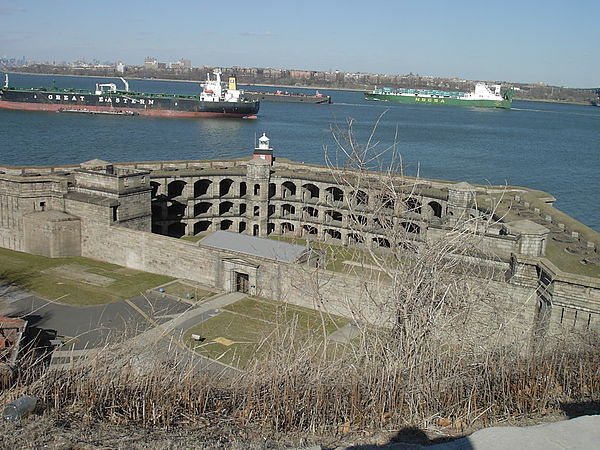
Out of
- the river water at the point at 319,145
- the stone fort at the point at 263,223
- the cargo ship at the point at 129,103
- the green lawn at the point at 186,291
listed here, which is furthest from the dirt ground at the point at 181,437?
the cargo ship at the point at 129,103

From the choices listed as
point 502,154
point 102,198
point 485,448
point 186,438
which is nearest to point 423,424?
point 485,448

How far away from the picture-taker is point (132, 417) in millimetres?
9023

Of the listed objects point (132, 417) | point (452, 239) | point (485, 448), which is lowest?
point (132, 417)

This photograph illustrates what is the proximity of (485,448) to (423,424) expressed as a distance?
104 inches

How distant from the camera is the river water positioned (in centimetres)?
7019

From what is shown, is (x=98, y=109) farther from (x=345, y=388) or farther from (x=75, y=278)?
(x=345, y=388)

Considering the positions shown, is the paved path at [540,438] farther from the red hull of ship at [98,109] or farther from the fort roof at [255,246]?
the red hull of ship at [98,109]

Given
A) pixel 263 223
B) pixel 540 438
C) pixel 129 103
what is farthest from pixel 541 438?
pixel 129 103

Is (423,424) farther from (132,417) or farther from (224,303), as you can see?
(224,303)

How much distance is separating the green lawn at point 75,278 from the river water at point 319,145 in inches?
902

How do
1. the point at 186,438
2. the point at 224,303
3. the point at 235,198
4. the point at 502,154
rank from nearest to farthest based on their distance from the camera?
the point at 186,438
the point at 224,303
the point at 235,198
the point at 502,154

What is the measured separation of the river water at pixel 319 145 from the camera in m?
70.2

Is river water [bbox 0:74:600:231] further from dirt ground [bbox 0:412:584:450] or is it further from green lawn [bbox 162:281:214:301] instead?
dirt ground [bbox 0:412:584:450]

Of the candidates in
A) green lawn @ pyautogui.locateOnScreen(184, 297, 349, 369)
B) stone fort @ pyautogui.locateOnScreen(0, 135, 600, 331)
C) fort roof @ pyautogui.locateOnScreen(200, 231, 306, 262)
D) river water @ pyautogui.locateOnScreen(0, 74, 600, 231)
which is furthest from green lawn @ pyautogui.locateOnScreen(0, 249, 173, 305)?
river water @ pyautogui.locateOnScreen(0, 74, 600, 231)
